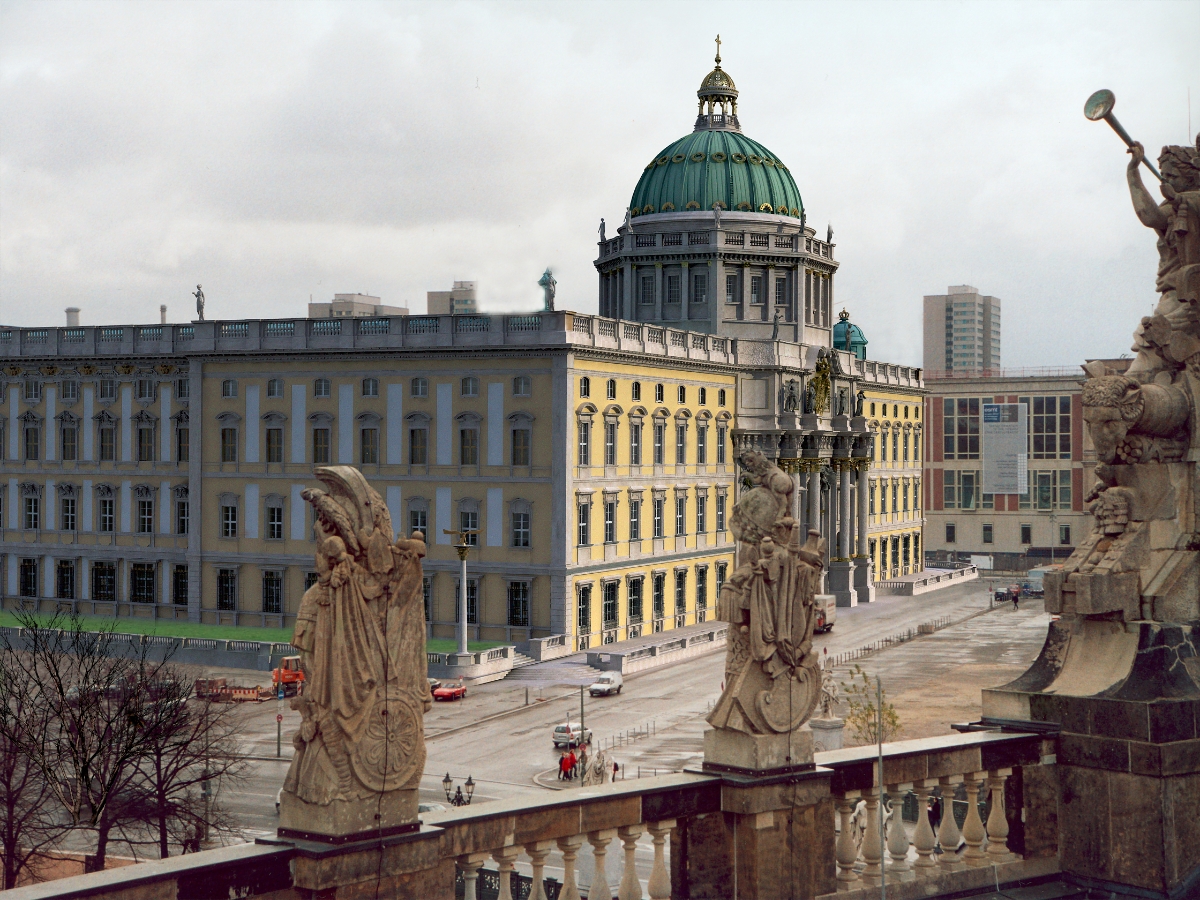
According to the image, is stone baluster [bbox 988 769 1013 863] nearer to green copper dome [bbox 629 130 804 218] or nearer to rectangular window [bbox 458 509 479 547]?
rectangular window [bbox 458 509 479 547]

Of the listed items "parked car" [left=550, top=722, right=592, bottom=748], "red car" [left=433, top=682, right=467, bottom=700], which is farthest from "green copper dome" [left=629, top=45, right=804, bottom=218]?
"parked car" [left=550, top=722, right=592, bottom=748]

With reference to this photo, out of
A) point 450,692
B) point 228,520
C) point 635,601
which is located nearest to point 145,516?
point 228,520

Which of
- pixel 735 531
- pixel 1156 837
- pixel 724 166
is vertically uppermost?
pixel 724 166

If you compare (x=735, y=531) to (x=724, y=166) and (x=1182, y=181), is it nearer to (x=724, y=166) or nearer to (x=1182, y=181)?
(x=1182, y=181)

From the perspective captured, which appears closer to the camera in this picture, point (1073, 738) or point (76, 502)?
point (1073, 738)

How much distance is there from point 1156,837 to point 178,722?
1279 inches

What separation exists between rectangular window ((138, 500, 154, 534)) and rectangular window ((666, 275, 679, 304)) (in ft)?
125

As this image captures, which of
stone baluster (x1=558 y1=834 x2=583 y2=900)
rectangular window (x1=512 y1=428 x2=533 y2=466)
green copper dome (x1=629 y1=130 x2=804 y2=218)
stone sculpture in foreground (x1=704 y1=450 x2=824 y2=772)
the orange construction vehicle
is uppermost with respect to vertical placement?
green copper dome (x1=629 y1=130 x2=804 y2=218)

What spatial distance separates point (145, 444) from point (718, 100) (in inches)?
1980

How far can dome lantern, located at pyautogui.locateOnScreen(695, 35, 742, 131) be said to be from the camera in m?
115

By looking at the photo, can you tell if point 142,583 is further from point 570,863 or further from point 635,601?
point 570,863

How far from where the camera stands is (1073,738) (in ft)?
46.6

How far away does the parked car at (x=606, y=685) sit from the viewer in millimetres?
66750

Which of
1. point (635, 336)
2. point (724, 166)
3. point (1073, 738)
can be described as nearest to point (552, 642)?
point (635, 336)
